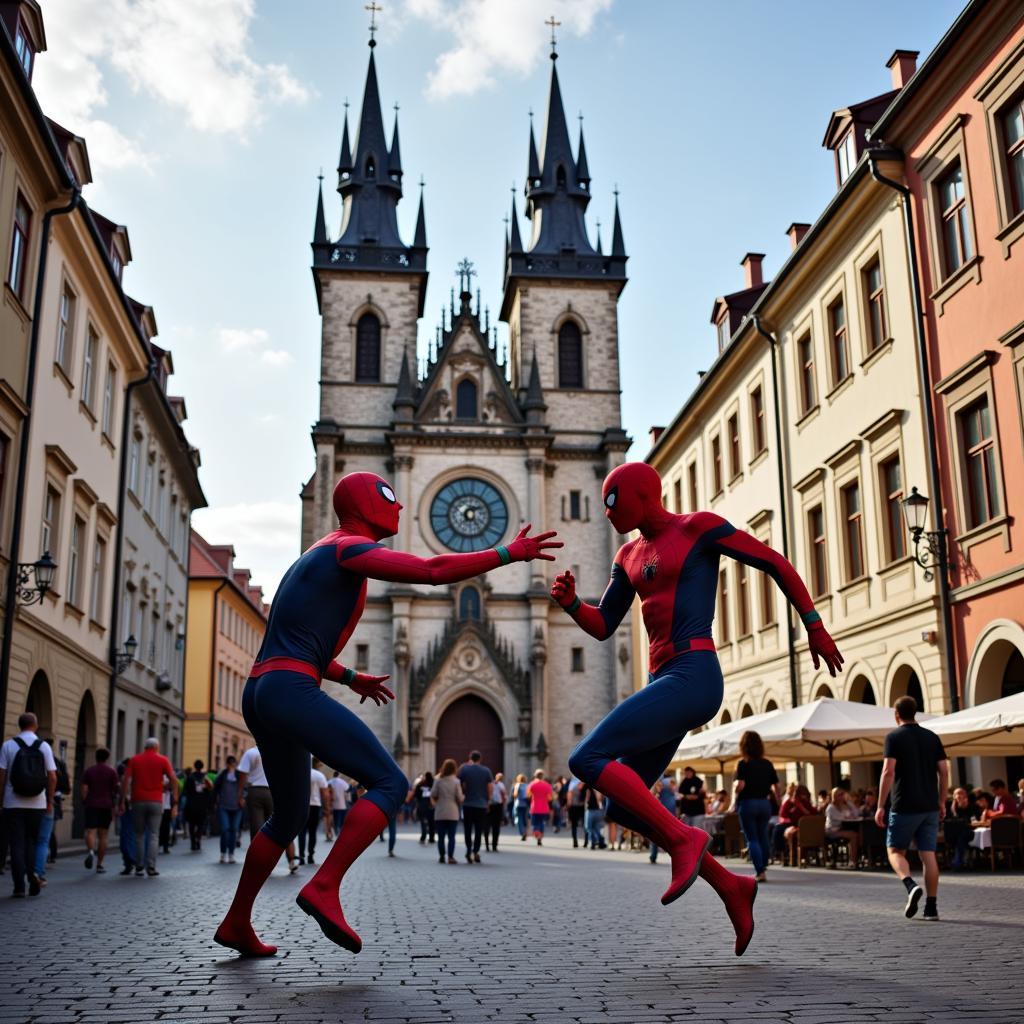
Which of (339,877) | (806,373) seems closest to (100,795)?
(339,877)

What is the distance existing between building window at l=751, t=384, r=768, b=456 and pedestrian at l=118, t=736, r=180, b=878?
17.7m

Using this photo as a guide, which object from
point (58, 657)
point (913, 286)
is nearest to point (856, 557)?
point (913, 286)

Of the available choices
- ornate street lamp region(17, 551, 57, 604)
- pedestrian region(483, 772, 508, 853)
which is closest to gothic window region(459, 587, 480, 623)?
pedestrian region(483, 772, 508, 853)

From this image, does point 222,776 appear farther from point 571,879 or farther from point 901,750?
point 901,750

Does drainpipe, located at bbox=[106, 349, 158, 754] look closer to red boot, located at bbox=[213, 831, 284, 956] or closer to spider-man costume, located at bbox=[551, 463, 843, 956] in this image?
red boot, located at bbox=[213, 831, 284, 956]

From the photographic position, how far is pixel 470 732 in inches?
1993

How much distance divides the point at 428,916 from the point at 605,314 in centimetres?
4984

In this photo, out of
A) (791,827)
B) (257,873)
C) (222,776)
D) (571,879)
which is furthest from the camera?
(222,776)

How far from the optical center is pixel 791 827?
17812mm

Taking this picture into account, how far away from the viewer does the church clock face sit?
173ft

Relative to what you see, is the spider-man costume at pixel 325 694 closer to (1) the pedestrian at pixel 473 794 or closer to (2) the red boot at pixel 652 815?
(2) the red boot at pixel 652 815

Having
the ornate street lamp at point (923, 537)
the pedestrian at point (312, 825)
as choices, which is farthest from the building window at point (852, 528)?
the pedestrian at point (312, 825)

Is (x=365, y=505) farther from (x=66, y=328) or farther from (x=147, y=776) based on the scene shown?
(x=66, y=328)

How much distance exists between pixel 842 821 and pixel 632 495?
41.3 feet
